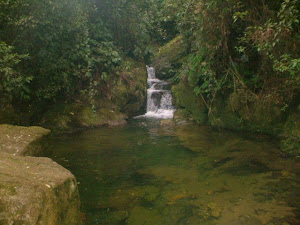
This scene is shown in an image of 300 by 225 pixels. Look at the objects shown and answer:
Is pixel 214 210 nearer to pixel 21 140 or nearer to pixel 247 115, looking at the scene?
pixel 21 140

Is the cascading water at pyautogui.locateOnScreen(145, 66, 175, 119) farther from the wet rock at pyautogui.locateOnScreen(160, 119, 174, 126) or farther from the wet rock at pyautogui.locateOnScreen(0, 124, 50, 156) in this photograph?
the wet rock at pyautogui.locateOnScreen(0, 124, 50, 156)

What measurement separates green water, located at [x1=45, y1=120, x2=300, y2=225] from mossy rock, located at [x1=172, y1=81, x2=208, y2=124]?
1.48m

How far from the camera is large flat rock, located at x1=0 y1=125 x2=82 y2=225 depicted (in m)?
2.73

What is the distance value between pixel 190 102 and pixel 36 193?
8.77 metres

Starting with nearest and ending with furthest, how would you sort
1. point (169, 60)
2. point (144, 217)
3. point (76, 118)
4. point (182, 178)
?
point (144, 217)
point (182, 178)
point (76, 118)
point (169, 60)

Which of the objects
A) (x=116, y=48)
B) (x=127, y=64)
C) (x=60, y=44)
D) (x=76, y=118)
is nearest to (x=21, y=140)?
(x=60, y=44)

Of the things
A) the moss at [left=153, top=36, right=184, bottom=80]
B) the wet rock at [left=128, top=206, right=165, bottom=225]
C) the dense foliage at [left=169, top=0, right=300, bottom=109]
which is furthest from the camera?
the moss at [left=153, top=36, right=184, bottom=80]

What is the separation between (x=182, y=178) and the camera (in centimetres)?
580

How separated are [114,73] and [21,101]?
12.6 feet

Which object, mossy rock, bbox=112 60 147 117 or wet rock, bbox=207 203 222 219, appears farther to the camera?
mossy rock, bbox=112 60 147 117

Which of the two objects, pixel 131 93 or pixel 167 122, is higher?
pixel 131 93

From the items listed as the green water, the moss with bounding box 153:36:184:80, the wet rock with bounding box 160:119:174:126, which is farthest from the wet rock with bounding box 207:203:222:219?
the moss with bounding box 153:36:184:80

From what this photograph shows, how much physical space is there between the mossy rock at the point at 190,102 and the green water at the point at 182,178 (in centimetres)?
148

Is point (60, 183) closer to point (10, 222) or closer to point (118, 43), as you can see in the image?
point (10, 222)
